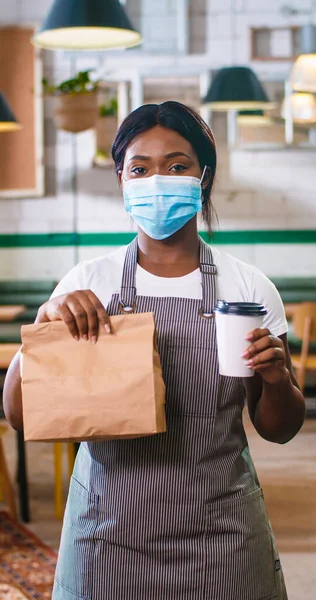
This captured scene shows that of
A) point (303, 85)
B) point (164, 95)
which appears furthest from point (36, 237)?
point (303, 85)

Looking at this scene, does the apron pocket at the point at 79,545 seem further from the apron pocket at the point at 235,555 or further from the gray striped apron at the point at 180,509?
the apron pocket at the point at 235,555

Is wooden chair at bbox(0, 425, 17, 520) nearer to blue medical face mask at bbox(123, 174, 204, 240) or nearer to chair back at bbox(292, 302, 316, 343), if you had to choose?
chair back at bbox(292, 302, 316, 343)

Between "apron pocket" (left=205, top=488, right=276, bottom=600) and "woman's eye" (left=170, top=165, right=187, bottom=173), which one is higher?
"woman's eye" (left=170, top=165, right=187, bottom=173)

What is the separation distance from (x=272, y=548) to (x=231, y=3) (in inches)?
255

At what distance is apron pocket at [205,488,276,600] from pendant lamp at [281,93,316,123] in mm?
5698

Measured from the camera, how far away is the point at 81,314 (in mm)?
1373

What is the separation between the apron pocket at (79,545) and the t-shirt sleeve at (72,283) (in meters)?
Result: 0.34

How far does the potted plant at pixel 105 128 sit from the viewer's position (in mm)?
7164

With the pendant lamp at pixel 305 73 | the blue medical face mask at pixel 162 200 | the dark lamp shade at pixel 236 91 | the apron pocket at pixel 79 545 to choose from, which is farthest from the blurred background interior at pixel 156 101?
the apron pocket at pixel 79 545

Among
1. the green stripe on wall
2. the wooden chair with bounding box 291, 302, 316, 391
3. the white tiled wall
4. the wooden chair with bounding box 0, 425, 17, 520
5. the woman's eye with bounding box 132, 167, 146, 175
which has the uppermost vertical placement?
the woman's eye with bounding box 132, 167, 146, 175

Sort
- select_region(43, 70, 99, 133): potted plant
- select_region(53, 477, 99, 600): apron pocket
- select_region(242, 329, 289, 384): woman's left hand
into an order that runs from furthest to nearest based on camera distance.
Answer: select_region(43, 70, 99, 133): potted plant → select_region(53, 477, 99, 600): apron pocket → select_region(242, 329, 289, 384): woman's left hand

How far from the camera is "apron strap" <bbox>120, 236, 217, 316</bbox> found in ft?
4.93

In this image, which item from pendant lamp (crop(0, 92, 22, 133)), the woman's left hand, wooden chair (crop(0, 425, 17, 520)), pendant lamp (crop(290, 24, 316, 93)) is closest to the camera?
the woman's left hand

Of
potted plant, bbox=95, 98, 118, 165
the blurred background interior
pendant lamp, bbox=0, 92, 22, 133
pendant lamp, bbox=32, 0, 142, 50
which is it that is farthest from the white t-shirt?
potted plant, bbox=95, 98, 118, 165
